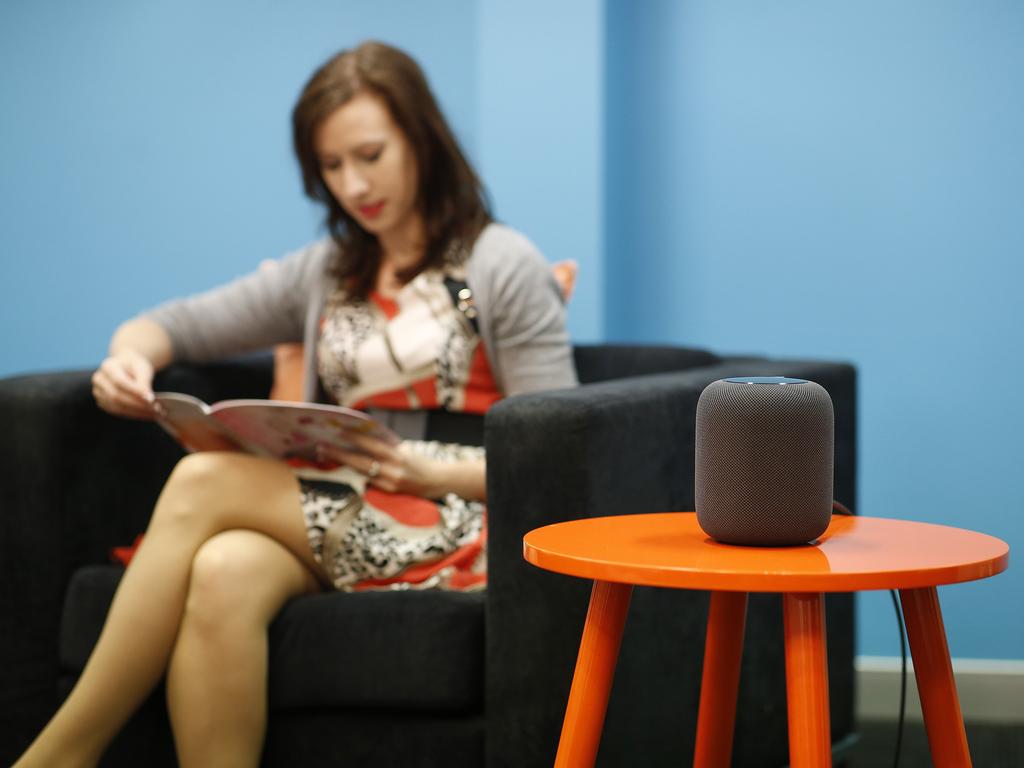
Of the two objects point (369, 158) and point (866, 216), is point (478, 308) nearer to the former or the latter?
point (369, 158)

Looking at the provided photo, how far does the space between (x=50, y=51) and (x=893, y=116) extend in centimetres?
184

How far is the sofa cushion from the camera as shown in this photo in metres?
1.65

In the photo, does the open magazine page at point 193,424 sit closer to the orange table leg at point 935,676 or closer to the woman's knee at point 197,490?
the woman's knee at point 197,490

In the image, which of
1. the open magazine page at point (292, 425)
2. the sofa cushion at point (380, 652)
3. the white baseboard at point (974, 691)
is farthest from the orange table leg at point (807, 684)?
the white baseboard at point (974, 691)

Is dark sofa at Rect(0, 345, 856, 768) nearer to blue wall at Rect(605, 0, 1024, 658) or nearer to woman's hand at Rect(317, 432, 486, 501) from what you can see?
woman's hand at Rect(317, 432, 486, 501)

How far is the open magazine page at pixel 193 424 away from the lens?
176 cm

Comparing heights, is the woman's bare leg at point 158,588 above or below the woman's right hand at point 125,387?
below

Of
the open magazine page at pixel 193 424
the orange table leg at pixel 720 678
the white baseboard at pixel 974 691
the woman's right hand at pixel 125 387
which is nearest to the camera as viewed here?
the orange table leg at pixel 720 678

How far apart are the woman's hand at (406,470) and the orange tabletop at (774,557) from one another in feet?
1.88

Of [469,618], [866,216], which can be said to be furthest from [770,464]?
[866,216]

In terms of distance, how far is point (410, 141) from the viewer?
6.92 feet

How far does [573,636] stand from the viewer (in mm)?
1556

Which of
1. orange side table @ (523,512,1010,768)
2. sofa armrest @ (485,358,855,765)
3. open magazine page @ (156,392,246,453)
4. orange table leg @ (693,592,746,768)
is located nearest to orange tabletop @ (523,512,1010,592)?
orange side table @ (523,512,1010,768)

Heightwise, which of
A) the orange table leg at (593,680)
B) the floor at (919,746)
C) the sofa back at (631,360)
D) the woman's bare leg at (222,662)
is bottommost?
the floor at (919,746)
